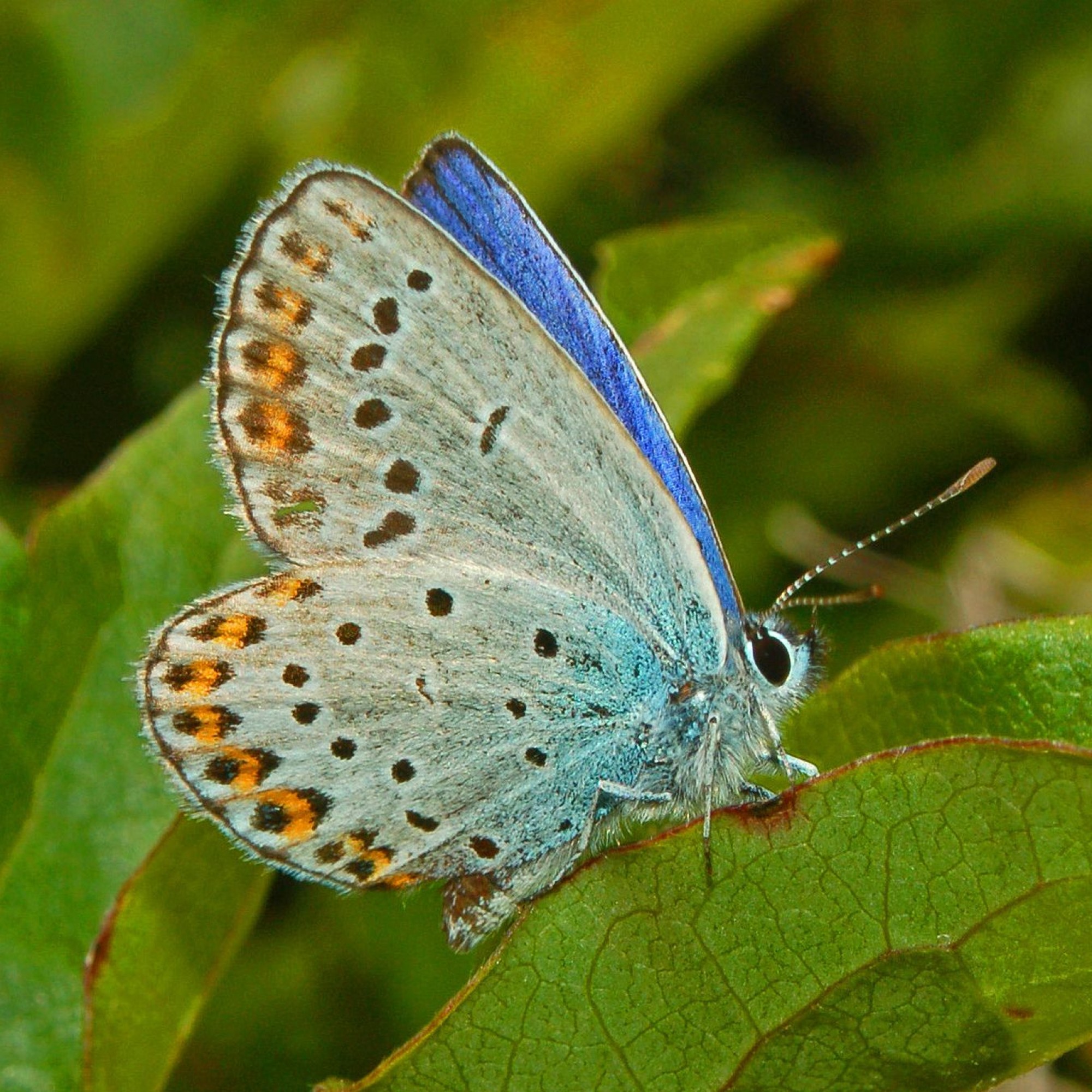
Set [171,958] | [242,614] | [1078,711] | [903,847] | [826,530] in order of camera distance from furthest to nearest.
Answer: [826,530]
[242,614]
[171,958]
[1078,711]
[903,847]

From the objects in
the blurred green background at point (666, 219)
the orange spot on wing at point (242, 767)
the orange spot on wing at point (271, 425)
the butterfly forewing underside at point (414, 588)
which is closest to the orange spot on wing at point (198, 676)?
the butterfly forewing underside at point (414, 588)

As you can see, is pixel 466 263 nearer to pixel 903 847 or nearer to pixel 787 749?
pixel 787 749

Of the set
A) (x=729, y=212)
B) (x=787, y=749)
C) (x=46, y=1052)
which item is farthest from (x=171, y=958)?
(x=729, y=212)

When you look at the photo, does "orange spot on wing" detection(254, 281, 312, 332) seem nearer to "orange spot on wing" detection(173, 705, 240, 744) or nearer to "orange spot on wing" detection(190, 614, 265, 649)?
"orange spot on wing" detection(190, 614, 265, 649)

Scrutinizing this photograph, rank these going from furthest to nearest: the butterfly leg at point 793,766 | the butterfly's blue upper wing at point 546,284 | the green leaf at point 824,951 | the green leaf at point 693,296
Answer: the green leaf at point 693,296 < the butterfly's blue upper wing at point 546,284 < the butterfly leg at point 793,766 < the green leaf at point 824,951

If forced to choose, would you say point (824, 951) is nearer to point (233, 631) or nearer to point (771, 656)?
point (771, 656)

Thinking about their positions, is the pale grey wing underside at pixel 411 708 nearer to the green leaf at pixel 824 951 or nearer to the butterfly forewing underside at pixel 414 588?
the butterfly forewing underside at pixel 414 588
